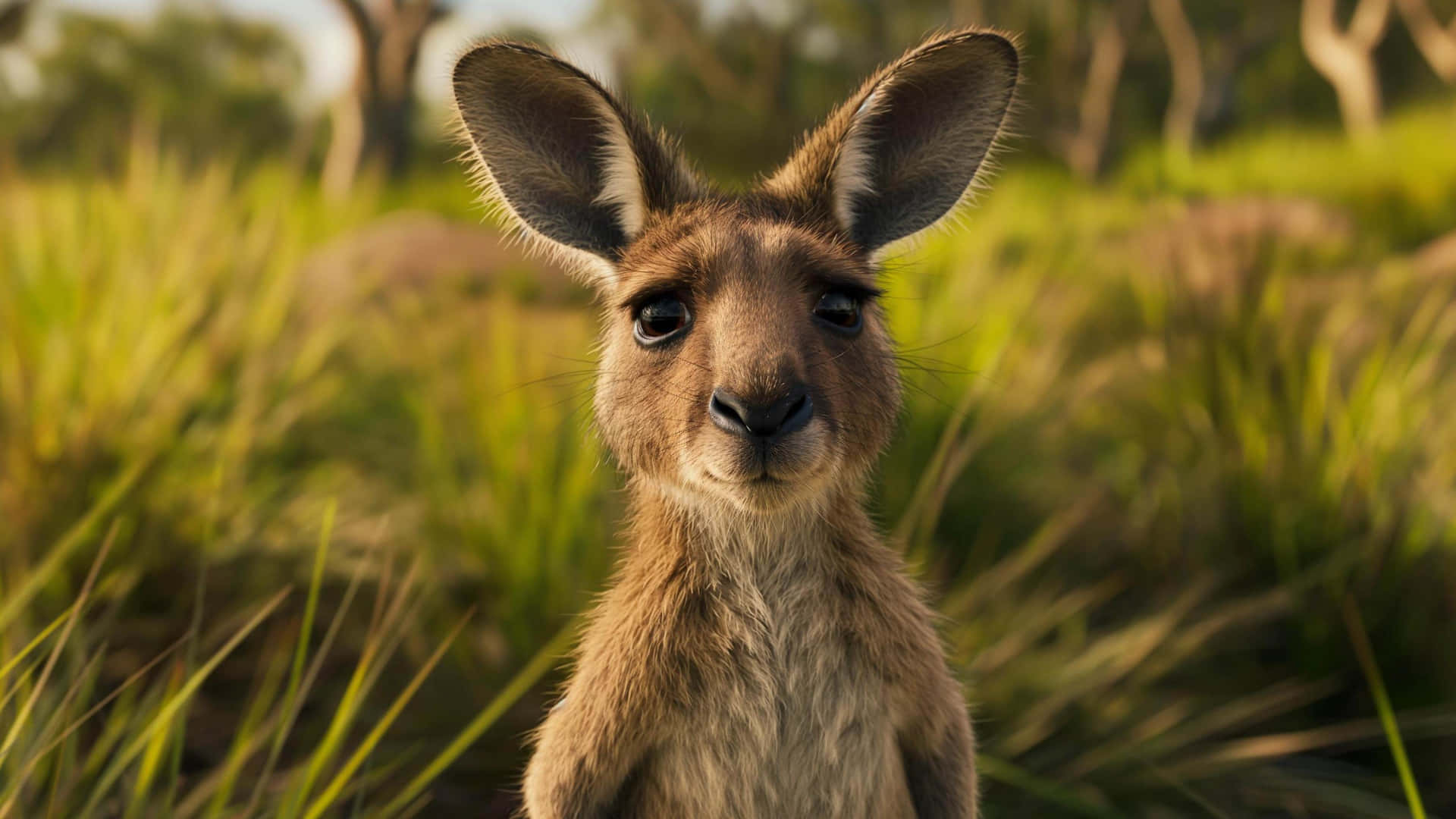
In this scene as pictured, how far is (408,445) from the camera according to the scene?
510 cm

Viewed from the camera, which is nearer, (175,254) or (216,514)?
(216,514)

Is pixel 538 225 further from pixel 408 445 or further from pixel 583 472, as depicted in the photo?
pixel 408 445

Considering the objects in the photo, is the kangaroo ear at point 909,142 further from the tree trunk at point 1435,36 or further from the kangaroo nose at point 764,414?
the tree trunk at point 1435,36

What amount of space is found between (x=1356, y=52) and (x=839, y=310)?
2007 centimetres

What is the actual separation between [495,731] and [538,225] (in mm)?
1910

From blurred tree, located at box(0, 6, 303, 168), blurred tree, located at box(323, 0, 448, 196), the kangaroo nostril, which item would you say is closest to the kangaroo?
the kangaroo nostril

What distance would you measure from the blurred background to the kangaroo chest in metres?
0.64

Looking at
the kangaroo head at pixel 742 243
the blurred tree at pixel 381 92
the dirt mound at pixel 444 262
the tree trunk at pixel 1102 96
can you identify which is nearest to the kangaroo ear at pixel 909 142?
the kangaroo head at pixel 742 243

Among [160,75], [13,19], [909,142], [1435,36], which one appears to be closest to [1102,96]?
[1435,36]

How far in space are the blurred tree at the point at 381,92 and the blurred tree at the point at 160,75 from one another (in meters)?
8.86

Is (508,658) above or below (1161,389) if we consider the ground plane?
below

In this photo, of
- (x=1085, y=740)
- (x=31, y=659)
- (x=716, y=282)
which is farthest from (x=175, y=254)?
(x=1085, y=740)

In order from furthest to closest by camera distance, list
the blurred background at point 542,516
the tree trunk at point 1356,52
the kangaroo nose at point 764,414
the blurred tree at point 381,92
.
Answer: the tree trunk at point 1356,52, the blurred tree at point 381,92, the blurred background at point 542,516, the kangaroo nose at point 764,414

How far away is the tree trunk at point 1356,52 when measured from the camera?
1748 centimetres
